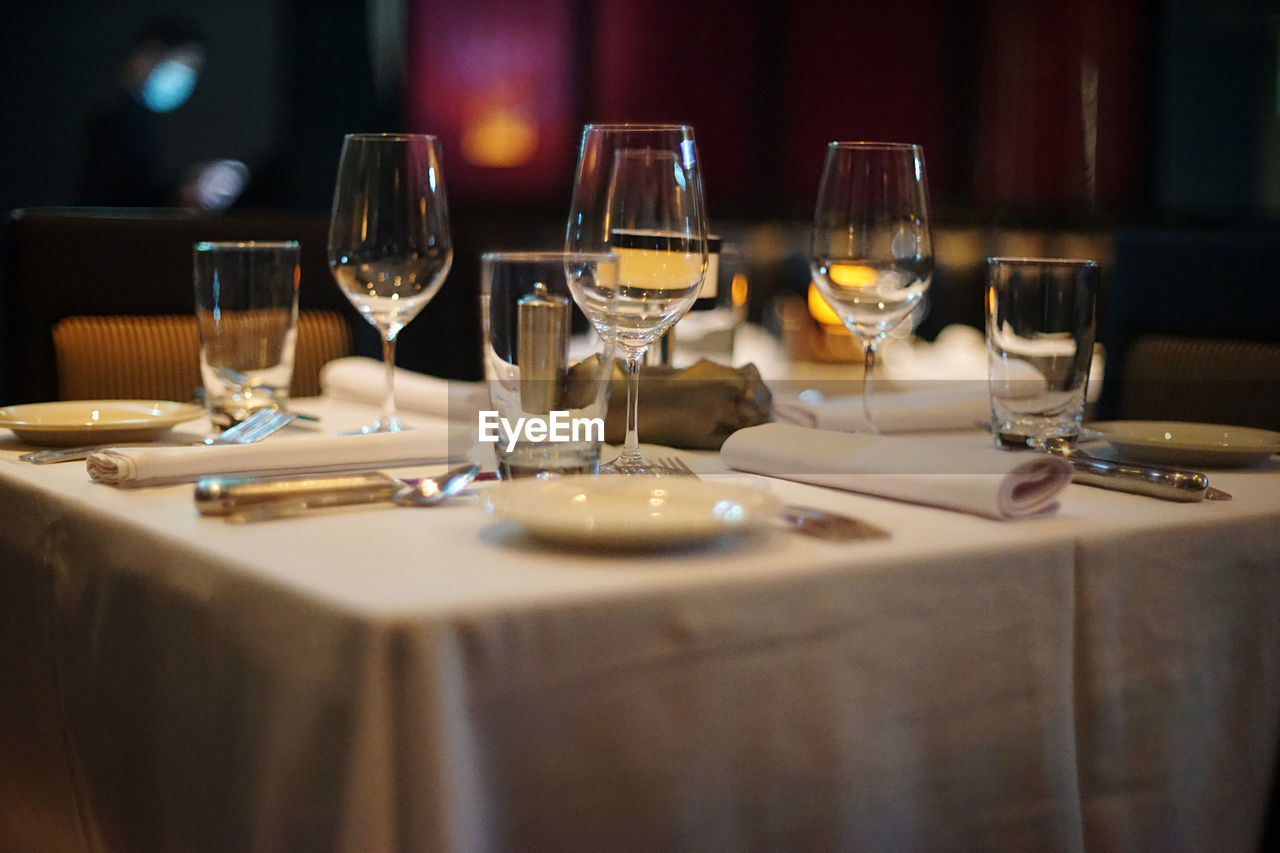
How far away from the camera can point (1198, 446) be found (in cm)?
105

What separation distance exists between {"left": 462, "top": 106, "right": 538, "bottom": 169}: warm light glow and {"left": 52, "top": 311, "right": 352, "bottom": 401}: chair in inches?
130

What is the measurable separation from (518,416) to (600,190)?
0.18 metres

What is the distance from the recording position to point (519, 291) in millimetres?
907

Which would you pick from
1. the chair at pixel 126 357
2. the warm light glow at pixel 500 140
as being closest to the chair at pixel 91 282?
the chair at pixel 126 357

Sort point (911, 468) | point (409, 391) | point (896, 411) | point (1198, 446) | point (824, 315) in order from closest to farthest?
point (911, 468), point (1198, 446), point (896, 411), point (409, 391), point (824, 315)

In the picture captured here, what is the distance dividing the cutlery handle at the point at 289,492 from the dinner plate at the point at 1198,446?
1.94 feet

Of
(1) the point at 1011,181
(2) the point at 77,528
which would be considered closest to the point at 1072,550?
(2) the point at 77,528

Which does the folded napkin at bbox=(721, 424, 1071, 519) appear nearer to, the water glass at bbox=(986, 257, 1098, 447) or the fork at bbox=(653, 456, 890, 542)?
the fork at bbox=(653, 456, 890, 542)

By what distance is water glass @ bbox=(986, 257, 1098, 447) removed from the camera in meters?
1.08

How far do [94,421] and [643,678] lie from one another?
0.70 metres

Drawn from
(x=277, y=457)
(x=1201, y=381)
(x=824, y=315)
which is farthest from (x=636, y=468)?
(x=824, y=315)

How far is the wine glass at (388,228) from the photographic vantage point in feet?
3.82

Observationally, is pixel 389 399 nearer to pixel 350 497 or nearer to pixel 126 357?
pixel 350 497

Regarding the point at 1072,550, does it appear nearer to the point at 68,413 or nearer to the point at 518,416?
the point at 518,416
